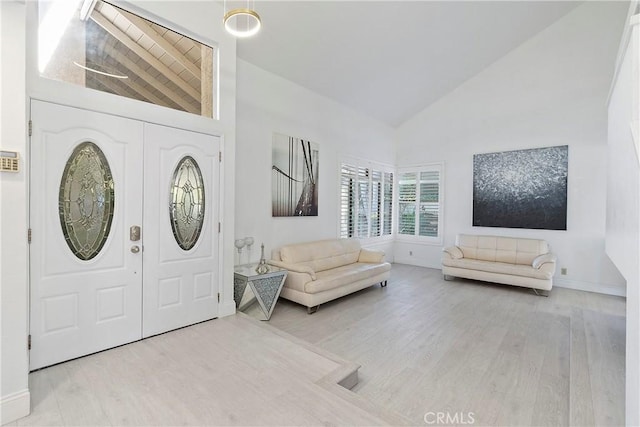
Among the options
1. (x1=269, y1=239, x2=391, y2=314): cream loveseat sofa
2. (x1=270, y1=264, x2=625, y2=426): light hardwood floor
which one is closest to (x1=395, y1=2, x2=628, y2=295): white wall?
(x1=270, y1=264, x2=625, y2=426): light hardwood floor

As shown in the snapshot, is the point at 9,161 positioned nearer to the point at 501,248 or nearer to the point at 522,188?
the point at 501,248

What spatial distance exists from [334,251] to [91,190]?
3445mm

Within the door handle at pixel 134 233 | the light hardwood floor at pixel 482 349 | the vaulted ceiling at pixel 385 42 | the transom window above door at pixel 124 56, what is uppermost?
the vaulted ceiling at pixel 385 42

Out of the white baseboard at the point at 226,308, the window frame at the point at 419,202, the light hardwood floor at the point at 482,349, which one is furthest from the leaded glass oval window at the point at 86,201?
the window frame at the point at 419,202

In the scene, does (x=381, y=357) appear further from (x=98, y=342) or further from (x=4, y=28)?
(x=4, y=28)

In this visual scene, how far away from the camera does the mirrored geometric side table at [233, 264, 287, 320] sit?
3588 mm

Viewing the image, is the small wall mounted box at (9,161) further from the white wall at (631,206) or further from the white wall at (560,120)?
the white wall at (560,120)

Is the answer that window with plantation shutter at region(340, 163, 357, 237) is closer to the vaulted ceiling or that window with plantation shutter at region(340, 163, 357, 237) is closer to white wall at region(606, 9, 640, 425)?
the vaulted ceiling

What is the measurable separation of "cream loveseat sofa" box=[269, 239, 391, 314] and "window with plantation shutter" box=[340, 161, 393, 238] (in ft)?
2.32

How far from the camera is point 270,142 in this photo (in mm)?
4590

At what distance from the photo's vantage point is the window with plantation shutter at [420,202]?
6863 mm

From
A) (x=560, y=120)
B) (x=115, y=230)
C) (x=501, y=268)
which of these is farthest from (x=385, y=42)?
(x=115, y=230)

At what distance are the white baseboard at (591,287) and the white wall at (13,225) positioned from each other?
23.2 ft
